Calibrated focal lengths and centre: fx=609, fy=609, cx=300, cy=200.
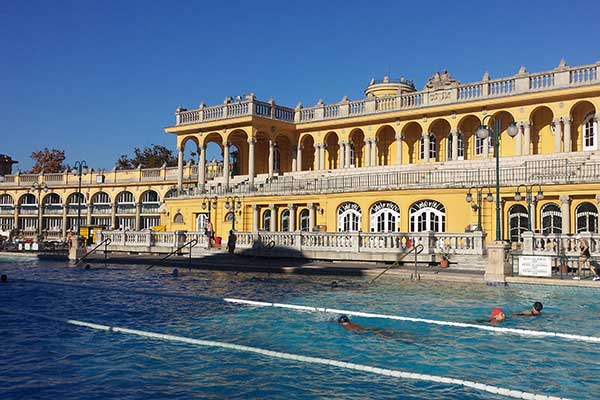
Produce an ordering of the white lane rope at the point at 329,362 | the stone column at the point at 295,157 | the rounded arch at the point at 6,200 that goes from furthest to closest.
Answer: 1. the rounded arch at the point at 6,200
2. the stone column at the point at 295,157
3. the white lane rope at the point at 329,362

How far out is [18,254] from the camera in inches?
1550

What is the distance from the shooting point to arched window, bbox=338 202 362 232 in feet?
118

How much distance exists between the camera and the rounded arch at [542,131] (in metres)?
36.5

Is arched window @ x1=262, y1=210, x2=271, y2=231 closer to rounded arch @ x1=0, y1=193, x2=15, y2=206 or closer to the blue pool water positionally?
the blue pool water

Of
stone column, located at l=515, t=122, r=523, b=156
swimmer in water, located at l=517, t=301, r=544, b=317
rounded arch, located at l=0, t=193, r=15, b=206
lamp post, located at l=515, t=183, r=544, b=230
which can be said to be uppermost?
stone column, located at l=515, t=122, r=523, b=156

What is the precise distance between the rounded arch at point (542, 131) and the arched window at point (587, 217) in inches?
315

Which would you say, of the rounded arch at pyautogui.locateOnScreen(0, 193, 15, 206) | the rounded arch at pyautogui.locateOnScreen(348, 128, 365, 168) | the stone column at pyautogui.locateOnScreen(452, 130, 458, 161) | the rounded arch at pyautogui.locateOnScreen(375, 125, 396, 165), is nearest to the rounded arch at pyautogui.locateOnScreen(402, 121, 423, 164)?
the rounded arch at pyautogui.locateOnScreen(375, 125, 396, 165)

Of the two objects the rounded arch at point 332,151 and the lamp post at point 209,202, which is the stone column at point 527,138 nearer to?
the rounded arch at point 332,151

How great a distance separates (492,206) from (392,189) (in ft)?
18.5

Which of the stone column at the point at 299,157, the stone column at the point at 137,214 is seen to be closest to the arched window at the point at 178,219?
the stone column at the point at 299,157

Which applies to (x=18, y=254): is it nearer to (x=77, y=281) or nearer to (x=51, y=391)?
(x=77, y=281)

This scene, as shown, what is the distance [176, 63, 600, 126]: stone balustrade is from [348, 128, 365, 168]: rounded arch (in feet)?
7.40

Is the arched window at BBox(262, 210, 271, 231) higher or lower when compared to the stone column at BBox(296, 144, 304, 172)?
lower

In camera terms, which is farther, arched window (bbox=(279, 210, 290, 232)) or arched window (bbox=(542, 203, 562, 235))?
arched window (bbox=(279, 210, 290, 232))
